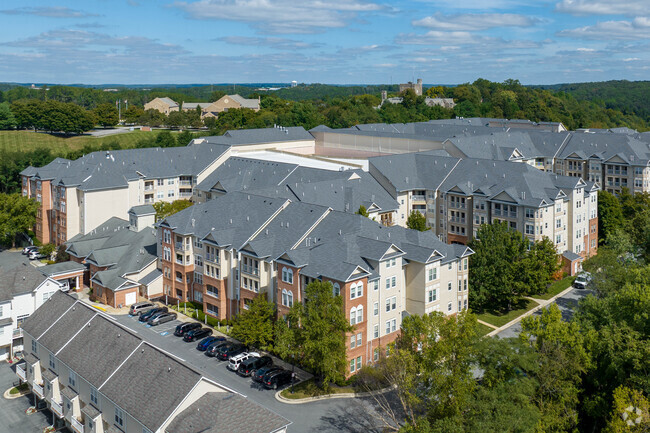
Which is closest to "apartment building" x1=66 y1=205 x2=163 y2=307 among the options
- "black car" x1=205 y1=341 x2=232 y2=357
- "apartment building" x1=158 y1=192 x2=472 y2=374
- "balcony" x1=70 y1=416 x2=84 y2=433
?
"apartment building" x1=158 y1=192 x2=472 y2=374

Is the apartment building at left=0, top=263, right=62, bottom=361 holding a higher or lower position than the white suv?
higher

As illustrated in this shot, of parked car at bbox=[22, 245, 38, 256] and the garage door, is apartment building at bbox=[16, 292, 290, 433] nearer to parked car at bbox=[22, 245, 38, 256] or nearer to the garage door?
the garage door

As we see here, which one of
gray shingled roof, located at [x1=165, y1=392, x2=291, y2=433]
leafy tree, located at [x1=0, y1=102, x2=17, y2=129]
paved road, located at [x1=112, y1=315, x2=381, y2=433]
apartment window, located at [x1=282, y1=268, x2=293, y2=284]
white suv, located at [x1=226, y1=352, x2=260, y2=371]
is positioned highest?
leafy tree, located at [x1=0, y1=102, x2=17, y2=129]

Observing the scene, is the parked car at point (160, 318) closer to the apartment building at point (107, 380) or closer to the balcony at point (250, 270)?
the balcony at point (250, 270)

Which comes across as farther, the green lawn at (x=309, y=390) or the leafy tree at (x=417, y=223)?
the leafy tree at (x=417, y=223)

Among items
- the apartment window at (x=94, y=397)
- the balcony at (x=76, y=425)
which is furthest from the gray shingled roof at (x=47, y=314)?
the apartment window at (x=94, y=397)

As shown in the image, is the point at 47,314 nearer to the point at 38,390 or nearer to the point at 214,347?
the point at 38,390

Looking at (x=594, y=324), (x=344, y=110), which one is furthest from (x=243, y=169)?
(x=344, y=110)
